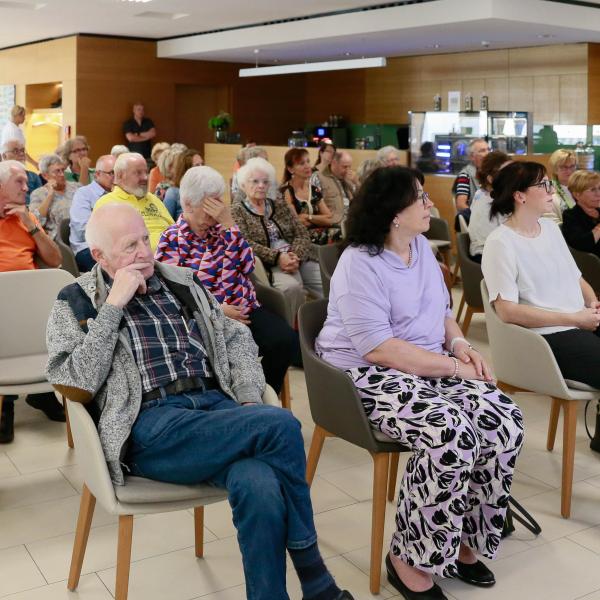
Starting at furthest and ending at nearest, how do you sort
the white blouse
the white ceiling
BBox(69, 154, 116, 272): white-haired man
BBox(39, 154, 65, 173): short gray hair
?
the white ceiling, BBox(39, 154, 65, 173): short gray hair, BBox(69, 154, 116, 272): white-haired man, the white blouse

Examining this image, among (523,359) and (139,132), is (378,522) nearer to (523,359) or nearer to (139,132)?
(523,359)

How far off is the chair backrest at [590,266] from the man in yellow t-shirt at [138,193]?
2.50m

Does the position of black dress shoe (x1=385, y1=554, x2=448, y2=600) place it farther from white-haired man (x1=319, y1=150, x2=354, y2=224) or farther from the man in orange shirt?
white-haired man (x1=319, y1=150, x2=354, y2=224)

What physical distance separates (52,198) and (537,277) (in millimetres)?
3964

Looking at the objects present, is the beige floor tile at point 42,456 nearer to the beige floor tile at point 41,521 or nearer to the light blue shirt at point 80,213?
the beige floor tile at point 41,521

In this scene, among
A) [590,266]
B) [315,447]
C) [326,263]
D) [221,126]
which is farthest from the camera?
[221,126]

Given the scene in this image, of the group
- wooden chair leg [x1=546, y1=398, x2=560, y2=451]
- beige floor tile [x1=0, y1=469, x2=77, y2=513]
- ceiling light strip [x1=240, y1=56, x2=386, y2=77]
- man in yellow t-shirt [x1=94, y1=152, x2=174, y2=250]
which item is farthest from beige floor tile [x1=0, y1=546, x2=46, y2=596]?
ceiling light strip [x1=240, y1=56, x2=386, y2=77]

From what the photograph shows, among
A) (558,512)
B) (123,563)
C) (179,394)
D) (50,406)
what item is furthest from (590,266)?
(123,563)

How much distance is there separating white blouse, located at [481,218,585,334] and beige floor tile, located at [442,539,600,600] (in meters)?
0.95

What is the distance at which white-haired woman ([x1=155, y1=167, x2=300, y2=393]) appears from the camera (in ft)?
13.1

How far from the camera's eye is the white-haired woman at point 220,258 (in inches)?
157

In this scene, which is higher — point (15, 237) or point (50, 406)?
point (15, 237)

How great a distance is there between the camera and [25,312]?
375 cm

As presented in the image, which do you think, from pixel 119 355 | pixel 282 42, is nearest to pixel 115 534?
pixel 119 355
